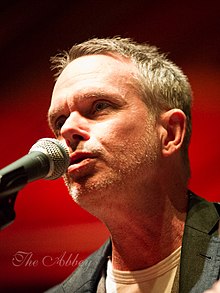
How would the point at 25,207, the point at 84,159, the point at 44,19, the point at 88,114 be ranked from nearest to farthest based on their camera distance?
the point at 84,159 < the point at 88,114 < the point at 25,207 < the point at 44,19

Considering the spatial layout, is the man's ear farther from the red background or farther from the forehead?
the red background

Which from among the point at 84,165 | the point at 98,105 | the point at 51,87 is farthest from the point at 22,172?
the point at 51,87

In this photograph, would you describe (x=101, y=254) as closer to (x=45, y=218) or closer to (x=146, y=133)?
(x=45, y=218)

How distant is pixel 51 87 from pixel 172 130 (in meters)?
0.71

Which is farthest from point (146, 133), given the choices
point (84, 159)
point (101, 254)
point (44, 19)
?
point (44, 19)

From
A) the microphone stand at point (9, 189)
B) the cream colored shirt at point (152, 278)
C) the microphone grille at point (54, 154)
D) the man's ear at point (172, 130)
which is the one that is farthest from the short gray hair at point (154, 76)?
the microphone stand at point (9, 189)

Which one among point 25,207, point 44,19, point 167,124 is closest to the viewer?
point 167,124

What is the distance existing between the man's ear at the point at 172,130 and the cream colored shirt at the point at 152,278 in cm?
33

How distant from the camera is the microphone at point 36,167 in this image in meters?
1.06

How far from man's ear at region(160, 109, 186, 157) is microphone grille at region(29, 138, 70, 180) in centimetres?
52

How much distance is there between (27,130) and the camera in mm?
Result: 2193

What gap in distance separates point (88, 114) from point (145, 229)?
420mm

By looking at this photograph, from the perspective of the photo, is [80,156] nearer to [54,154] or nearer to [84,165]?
[84,165]

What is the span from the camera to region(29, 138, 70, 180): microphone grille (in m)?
1.20
